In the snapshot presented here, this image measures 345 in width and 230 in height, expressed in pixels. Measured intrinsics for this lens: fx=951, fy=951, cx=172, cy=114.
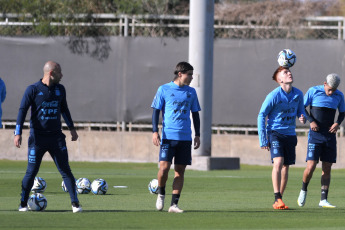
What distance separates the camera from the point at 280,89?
13.9 m

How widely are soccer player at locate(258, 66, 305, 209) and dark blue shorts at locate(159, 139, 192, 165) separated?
126 centimetres

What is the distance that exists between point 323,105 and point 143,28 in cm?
1265

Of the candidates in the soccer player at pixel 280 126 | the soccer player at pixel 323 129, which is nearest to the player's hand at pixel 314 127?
the soccer player at pixel 323 129

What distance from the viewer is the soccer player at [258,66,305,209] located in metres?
13.8

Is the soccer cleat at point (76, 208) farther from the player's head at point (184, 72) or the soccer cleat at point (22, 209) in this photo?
the player's head at point (184, 72)

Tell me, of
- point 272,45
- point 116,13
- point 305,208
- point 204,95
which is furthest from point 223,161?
point 305,208

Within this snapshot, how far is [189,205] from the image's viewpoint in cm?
Result: 1435

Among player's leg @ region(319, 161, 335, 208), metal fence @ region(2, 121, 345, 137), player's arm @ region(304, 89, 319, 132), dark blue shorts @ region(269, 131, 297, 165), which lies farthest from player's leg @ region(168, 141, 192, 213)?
metal fence @ region(2, 121, 345, 137)

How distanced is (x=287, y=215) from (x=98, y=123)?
47.2 ft

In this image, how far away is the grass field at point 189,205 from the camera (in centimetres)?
1162

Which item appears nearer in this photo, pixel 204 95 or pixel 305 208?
pixel 305 208

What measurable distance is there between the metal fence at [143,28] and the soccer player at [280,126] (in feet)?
39.5

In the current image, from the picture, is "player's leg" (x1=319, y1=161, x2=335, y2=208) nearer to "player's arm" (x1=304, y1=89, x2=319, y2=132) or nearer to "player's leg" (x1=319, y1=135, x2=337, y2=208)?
"player's leg" (x1=319, y1=135, x2=337, y2=208)

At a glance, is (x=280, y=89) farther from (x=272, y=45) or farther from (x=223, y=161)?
(x=272, y=45)
